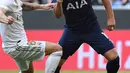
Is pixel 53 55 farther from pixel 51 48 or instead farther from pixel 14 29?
pixel 14 29

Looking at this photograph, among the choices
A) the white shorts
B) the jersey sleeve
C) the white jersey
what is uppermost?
the jersey sleeve

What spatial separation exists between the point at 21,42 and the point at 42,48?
33 cm

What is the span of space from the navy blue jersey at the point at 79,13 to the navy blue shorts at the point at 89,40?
0.36ft

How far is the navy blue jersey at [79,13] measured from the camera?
884 cm

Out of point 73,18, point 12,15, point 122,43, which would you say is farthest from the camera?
point 122,43

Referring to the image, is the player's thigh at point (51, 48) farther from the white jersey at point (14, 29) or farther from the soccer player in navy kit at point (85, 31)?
the soccer player in navy kit at point (85, 31)

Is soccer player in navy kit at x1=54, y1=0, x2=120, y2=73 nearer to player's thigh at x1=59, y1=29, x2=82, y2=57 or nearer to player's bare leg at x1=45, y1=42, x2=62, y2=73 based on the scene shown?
player's thigh at x1=59, y1=29, x2=82, y2=57

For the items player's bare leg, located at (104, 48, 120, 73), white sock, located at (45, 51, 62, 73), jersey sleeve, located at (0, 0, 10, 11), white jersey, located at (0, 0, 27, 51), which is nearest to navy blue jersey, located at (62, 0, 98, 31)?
player's bare leg, located at (104, 48, 120, 73)

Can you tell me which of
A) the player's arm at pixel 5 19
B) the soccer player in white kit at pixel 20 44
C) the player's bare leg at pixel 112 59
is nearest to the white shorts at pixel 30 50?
the soccer player in white kit at pixel 20 44

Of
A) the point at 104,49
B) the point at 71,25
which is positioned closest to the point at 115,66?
the point at 104,49

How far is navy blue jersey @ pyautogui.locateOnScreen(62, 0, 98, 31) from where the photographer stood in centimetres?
884

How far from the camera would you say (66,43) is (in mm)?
9031

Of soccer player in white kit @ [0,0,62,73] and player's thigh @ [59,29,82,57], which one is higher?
soccer player in white kit @ [0,0,62,73]

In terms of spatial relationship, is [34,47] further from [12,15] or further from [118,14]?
[118,14]
